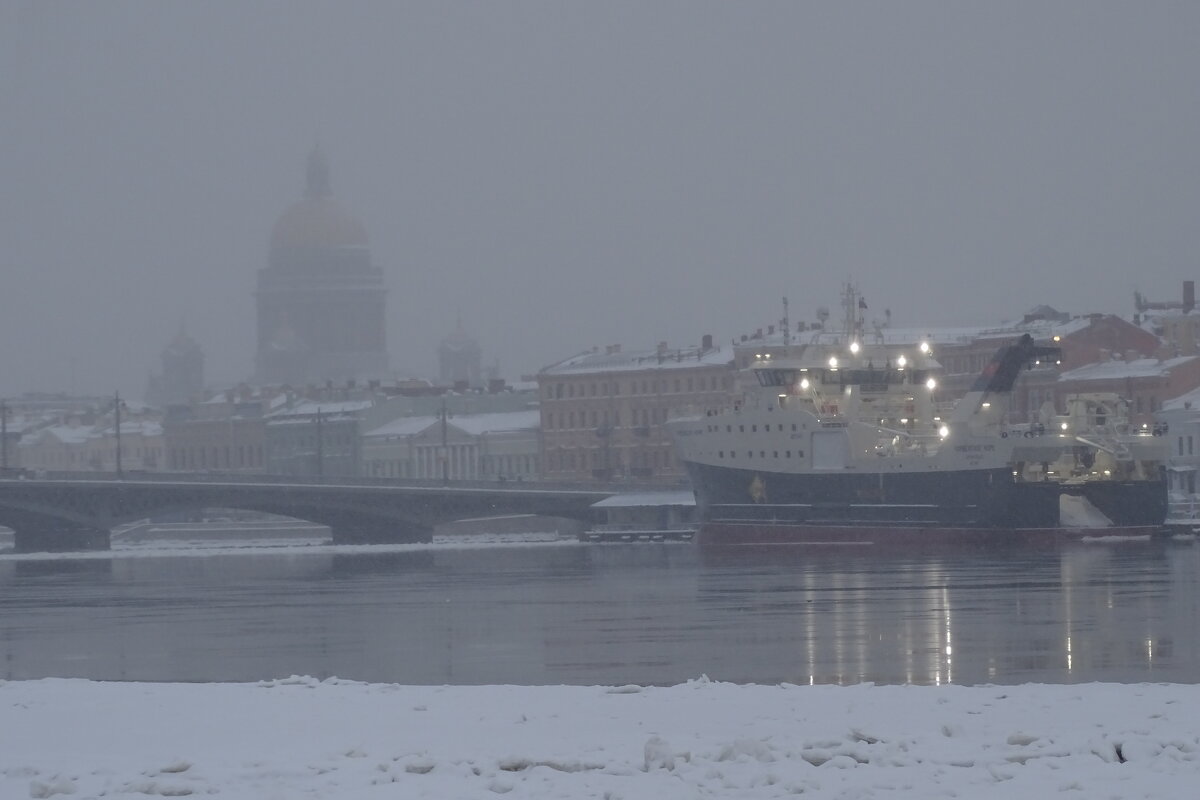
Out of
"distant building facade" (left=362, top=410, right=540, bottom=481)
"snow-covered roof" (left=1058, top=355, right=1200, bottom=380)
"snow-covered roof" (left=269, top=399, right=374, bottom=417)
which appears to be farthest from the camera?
"snow-covered roof" (left=269, top=399, right=374, bottom=417)

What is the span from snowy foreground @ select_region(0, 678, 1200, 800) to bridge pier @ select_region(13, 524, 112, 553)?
218 feet

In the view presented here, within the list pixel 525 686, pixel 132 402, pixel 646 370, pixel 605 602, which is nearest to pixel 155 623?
pixel 605 602

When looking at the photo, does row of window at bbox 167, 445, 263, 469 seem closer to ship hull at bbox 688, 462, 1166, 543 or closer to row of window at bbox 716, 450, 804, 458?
row of window at bbox 716, 450, 804, 458

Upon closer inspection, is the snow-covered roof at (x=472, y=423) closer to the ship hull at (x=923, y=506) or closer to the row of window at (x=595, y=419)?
the row of window at (x=595, y=419)

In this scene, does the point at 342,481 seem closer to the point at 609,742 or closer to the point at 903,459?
the point at 903,459

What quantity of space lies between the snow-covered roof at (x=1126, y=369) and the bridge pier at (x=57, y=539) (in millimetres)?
45846

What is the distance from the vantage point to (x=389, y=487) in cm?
8388

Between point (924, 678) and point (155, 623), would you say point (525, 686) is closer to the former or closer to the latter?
point (924, 678)

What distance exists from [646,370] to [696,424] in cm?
4346

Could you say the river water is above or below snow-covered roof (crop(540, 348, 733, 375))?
below

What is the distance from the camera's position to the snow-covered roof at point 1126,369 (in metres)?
97.9

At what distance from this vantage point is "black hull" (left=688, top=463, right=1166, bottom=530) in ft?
214

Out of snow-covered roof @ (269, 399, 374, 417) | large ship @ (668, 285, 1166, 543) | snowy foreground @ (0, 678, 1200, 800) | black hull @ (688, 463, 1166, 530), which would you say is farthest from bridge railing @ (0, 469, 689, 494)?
snowy foreground @ (0, 678, 1200, 800)

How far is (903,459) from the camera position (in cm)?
6744
